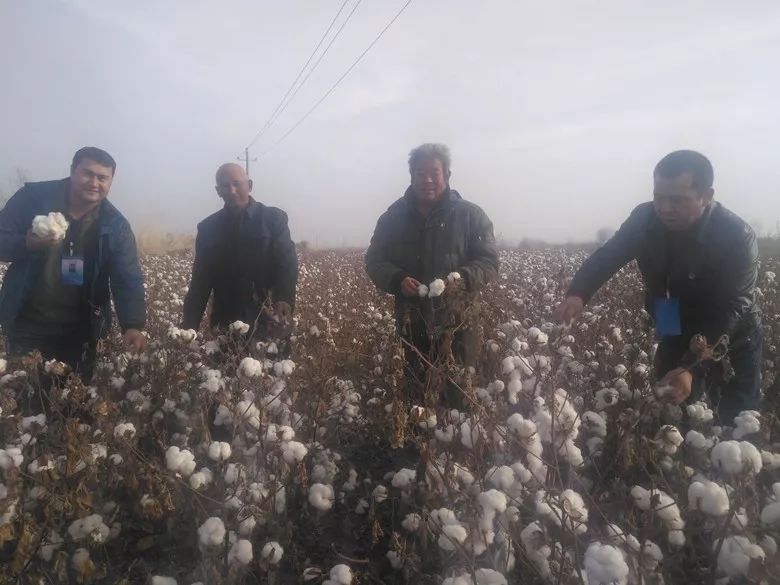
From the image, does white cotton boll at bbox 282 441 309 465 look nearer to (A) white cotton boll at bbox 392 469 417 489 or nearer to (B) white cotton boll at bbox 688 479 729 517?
(A) white cotton boll at bbox 392 469 417 489

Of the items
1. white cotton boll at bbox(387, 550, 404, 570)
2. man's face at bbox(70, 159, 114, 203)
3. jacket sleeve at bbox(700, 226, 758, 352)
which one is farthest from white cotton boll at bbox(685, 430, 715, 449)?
man's face at bbox(70, 159, 114, 203)

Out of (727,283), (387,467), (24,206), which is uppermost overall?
(24,206)

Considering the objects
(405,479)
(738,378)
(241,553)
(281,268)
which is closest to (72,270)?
(281,268)

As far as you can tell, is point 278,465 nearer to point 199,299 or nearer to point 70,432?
point 70,432

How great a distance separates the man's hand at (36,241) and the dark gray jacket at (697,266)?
2.59 metres

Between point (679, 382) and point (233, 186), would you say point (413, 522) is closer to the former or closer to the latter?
point (679, 382)

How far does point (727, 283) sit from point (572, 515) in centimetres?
168

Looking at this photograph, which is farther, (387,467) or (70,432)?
(387,467)

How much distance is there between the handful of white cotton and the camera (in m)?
2.70

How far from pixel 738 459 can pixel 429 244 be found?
217cm

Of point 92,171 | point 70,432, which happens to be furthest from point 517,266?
point 70,432

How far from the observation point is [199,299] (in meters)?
3.79

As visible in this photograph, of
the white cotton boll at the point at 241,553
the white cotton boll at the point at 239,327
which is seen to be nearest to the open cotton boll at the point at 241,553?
the white cotton boll at the point at 241,553

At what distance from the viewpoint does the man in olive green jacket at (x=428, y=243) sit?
332 centimetres
